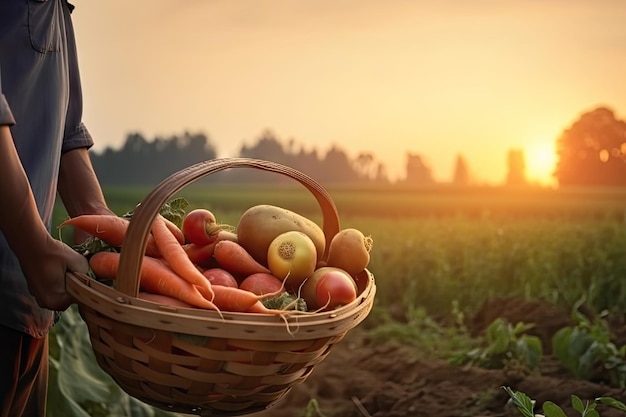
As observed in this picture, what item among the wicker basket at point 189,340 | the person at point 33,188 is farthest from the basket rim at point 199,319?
the person at point 33,188

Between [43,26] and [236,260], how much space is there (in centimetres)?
75

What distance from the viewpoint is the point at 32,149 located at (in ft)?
6.80

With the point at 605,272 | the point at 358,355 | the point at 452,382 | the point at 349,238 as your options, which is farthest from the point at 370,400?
the point at 605,272

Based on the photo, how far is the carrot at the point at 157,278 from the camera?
70.0 inches

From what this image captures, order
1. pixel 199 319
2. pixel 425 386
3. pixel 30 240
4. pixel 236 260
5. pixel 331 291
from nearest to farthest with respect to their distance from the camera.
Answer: pixel 199 319 < pixel 30 240 < pixel 331 291 < pixel 236 260 < pixel 425 386

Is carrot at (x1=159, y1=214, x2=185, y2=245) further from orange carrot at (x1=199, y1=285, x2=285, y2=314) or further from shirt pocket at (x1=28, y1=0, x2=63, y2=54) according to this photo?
shirt pocket at (x1=28, y1=0, x2=63, y2=54)

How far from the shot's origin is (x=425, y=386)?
3.88 meters

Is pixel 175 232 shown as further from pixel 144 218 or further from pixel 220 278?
pixel 144 218

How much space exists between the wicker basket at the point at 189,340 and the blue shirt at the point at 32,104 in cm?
32

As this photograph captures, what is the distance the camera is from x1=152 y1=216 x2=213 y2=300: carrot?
1.83m

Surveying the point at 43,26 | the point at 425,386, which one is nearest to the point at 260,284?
the point at 43,26

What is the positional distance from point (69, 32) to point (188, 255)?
0.73m

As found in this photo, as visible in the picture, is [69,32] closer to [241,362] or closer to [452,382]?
[241,362]

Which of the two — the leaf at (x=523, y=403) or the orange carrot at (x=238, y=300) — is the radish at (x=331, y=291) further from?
the leaf at (x=523, y=403)
